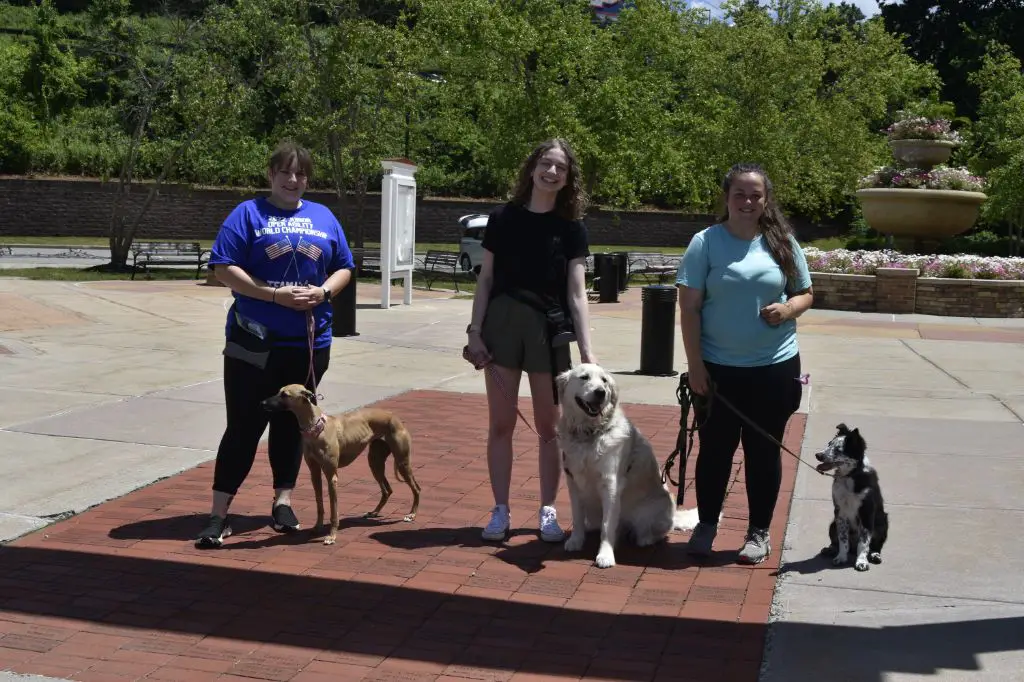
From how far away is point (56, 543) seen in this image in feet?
18.9

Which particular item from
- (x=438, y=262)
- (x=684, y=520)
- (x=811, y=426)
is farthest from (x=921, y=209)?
(x=684, y=520)

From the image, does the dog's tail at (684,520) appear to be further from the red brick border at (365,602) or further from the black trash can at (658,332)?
the black trash can at (658,332)

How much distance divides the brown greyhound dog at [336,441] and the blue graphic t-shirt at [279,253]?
1.12ft

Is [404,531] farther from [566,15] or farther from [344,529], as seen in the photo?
[566,15]

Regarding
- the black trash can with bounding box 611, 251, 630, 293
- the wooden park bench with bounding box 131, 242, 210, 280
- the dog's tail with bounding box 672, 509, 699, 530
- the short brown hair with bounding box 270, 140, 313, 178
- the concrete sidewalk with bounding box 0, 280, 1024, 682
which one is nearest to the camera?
the concrete sidewalk with bounding box 0, 280, 1024, 682

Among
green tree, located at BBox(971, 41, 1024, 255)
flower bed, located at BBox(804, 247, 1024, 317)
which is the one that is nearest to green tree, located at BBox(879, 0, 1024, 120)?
green tree, located at BBox(971, 41, 1024, 255)

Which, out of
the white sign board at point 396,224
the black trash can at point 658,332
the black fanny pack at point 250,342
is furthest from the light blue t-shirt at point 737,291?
the white sign board at point 396,224

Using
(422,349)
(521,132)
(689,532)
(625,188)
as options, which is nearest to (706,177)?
(625,188)

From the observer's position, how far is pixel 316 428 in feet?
18.8

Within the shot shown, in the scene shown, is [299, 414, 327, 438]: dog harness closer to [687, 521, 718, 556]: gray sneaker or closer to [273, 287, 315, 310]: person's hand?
[273, 287, 315, 310]: person's hand

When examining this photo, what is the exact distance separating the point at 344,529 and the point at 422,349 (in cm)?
758

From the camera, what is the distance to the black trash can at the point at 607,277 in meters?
20.8

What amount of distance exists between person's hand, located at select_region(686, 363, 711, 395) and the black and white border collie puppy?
587 millimetres

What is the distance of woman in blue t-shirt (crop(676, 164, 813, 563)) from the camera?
5383 millimetres
